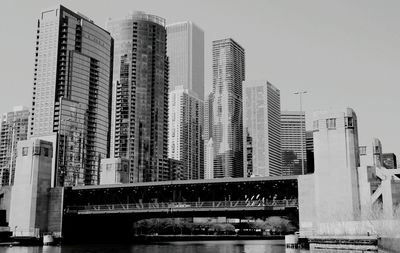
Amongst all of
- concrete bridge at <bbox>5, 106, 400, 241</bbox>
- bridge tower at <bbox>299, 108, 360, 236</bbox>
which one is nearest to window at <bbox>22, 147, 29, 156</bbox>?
concrete bridge at <bbox>5, 106, 400, 241</bbox>

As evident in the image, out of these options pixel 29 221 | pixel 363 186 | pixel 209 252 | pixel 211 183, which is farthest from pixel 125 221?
pixel 363 186

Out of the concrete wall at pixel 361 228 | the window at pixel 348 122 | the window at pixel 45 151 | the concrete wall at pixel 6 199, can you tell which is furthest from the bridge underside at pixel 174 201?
the window at pixel 348 122

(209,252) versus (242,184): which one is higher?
(242,184)

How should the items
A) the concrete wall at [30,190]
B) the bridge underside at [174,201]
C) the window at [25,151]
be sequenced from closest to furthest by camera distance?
the bridge underside at [174,201] < the concrete wall at [30,190] < the window at [25,151]

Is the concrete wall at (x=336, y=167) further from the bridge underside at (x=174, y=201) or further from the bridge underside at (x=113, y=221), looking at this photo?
the bridge underside at (x=113, y=221)

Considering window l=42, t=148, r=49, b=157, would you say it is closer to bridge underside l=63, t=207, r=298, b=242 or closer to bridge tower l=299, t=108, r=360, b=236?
bridge underside l=63, t=207, r=298, b=242

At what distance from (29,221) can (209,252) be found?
5384cm

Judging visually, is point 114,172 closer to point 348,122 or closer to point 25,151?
point 25,151

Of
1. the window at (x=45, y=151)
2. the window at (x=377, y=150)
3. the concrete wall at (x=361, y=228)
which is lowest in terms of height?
the concrete wall at (x=361, y=228)

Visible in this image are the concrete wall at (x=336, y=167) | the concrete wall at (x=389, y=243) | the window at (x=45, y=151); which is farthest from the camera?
the window at (x=45, y=151)

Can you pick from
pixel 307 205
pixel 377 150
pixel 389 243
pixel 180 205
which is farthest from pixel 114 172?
pixel 389 243

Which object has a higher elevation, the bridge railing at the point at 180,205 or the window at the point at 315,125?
the window at the point at 315,125

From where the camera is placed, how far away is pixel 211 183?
382 feet

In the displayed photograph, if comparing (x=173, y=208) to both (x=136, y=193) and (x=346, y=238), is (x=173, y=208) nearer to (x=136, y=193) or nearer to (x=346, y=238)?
(x=136, y=193)
